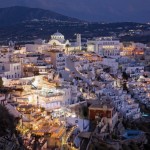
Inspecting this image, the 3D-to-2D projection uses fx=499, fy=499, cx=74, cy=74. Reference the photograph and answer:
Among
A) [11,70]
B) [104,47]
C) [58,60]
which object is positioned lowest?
[11,70]

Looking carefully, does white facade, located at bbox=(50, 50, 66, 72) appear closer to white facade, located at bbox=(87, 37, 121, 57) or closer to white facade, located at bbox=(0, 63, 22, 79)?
white facade, located at bbox=(0, 63, 22, 79)

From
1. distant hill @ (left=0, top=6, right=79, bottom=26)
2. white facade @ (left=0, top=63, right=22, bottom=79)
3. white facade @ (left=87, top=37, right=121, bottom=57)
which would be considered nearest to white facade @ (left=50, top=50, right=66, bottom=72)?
white facade @ (left=0, top=63, right=22, bottom=79)

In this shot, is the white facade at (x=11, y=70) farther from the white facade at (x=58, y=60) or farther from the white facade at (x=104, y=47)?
the white facade at (x=104, y=47)

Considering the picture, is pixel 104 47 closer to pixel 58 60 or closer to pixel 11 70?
pixel 58 60

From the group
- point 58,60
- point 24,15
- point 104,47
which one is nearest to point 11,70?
point 58,60

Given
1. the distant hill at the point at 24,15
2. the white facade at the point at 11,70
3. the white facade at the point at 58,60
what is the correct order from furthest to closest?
the distant hill at the point at 24,15, the white facade at the point at 58,60, the white facade at the point at 11,70

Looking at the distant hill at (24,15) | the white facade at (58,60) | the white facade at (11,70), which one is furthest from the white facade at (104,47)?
the distant hill at (24,15)

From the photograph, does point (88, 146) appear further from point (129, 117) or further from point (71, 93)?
point (129, 117)

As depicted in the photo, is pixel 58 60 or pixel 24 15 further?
pixel 24 15
